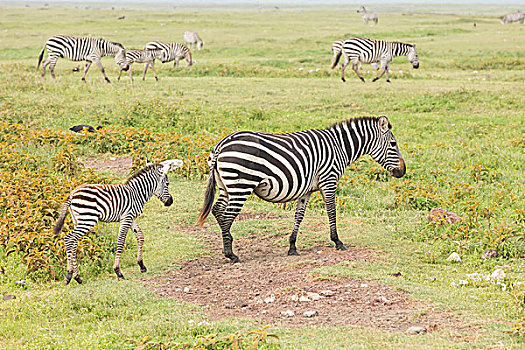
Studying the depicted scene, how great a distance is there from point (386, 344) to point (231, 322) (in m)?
1.58

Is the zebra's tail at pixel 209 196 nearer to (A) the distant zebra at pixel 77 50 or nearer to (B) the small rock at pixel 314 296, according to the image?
(B) the small rock at pixel 314 296

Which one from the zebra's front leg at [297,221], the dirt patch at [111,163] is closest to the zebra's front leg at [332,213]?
the zebra's front leg at [297,221]

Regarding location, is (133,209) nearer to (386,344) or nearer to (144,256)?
(144,256)

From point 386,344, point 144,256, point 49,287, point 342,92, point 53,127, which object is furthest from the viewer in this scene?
point 342,92

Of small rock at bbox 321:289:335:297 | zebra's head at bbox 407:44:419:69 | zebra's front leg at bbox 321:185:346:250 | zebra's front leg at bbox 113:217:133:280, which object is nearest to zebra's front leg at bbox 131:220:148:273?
zebra's front leg at bbox 113:217:133:280

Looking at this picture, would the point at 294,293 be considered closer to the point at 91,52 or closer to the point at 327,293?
the point at 327,293

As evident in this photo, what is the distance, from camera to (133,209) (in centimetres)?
775

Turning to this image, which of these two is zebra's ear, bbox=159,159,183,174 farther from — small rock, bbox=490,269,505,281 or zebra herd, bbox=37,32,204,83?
zebra herd, bbox=37,32,204,83

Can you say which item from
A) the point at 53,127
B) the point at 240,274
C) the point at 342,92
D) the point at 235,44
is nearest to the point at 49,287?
the point at 240,274

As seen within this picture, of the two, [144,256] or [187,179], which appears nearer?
[144,256]

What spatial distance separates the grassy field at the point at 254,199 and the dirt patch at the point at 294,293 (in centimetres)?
19

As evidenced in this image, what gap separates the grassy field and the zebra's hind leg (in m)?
0.14

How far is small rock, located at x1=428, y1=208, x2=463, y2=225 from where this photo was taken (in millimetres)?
9383

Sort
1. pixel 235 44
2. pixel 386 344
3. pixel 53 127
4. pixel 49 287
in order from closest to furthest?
pixel 386 344
pixel 49 287
pixel 53 127
pixel 235 44
